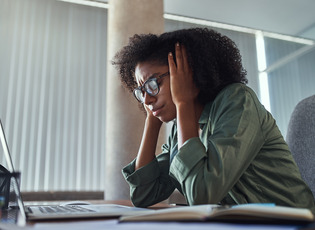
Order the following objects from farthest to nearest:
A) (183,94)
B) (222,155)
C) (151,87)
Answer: (151,87), (183,94), (222,155)

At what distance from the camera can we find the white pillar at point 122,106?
2766mm

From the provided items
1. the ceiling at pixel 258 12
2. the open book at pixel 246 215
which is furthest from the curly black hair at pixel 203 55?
the ceiling at pixel 258 12

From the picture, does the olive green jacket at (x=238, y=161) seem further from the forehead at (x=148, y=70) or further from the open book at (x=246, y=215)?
the open book at (x=246, y=215)

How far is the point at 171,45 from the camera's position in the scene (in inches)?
45.2

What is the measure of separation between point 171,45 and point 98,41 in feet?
9.54

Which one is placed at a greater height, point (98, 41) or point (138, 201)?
point (98, 41)

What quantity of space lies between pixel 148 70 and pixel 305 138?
0.62 metres

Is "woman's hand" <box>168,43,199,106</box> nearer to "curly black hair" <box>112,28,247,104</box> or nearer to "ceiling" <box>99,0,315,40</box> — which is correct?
"curly black hair" <box>112,28,247,104</box>

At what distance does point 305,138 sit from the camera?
1.14 m

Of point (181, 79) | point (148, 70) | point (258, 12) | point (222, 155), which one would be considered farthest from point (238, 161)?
point (258, 12)

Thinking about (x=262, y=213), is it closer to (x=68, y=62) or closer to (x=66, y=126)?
(x=66, y=126)

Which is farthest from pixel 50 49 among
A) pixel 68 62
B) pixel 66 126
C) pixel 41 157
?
pixel 41 157

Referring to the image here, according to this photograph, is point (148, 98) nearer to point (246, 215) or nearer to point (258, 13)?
point (246, 215)

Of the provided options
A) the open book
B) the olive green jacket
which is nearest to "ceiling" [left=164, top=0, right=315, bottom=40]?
the olive green jacket
